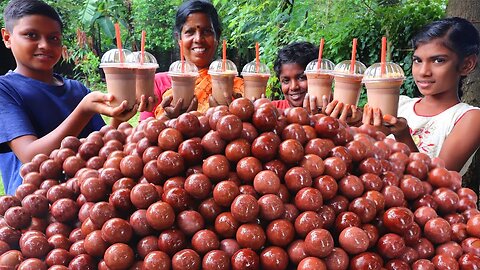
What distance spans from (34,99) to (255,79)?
4.02ft

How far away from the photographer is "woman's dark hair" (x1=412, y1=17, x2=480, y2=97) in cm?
221

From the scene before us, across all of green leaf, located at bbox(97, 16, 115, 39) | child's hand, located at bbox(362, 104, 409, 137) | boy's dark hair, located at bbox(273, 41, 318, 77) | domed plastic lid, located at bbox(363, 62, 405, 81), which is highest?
green leaf, located at bbox(97, 16, 115, 39)

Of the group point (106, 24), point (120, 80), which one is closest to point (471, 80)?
point (120, 80)

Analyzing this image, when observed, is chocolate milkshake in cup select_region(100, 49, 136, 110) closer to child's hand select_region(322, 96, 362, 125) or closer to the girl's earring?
child's hand select_region(322, 96, 362, 125)

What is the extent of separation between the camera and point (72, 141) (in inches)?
58.6

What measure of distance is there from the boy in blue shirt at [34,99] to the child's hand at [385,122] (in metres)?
1.15

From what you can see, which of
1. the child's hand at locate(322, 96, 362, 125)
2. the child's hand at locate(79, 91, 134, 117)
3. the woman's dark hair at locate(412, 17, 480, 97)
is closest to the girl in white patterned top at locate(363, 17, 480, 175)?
the woman's dark hair at locate(412, 17, 480, 97)

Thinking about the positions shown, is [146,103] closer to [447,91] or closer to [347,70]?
[347,70]

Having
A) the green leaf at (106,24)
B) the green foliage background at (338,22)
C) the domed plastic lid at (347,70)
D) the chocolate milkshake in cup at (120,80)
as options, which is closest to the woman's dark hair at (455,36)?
the domed plastic lid at (347,70)

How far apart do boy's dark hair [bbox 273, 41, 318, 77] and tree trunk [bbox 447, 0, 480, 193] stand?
46.8 inches

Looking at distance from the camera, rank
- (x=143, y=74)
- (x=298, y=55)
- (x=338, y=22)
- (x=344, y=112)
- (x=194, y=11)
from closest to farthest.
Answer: (x=344, y=112) < (x=143, y=74) < (x=194, y=11) < (x=298, y=55) < (x=338, y=22)

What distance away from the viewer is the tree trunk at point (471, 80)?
3.03 metres

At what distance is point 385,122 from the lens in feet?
6.31

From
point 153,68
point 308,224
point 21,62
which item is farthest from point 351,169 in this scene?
point 21,62
